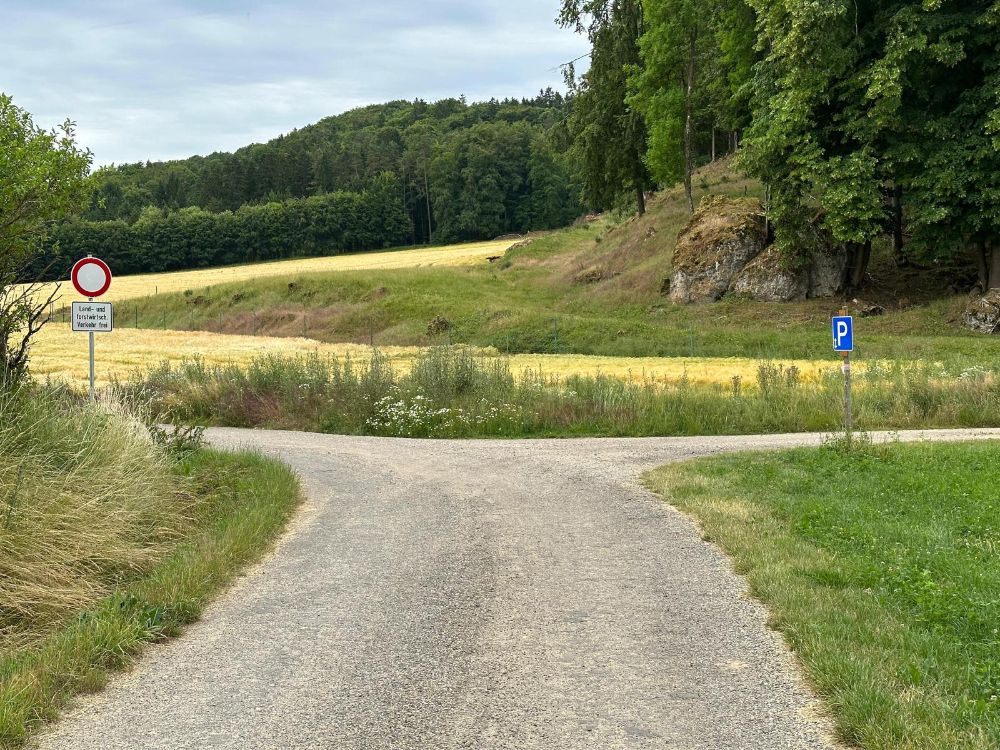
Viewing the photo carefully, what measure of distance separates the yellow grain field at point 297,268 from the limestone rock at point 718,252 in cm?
3513

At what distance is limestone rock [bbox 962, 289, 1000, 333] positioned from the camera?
31.0 m

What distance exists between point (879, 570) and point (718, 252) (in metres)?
36.3

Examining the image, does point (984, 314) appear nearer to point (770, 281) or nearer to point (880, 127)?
point (880, 127)

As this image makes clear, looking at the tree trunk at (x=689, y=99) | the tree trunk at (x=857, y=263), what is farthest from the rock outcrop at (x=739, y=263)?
the tree trunk at (x=689, y=99)

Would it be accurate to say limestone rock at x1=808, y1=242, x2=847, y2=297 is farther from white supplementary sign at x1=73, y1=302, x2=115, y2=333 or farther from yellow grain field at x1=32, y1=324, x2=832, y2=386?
white supplementary sign at x1=73, y1=302, x2=115, y2=333

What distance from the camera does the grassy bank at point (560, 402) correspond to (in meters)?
18.8

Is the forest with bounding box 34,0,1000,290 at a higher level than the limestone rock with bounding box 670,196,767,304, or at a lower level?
higher

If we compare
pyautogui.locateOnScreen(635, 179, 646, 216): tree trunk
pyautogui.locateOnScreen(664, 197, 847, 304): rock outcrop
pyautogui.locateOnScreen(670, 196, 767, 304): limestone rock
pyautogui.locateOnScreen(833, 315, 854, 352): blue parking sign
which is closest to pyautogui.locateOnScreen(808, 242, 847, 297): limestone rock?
pyautogui.locateOnScreen(664, 197, 847, 304): rock outcrop

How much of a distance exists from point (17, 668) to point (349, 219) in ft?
370

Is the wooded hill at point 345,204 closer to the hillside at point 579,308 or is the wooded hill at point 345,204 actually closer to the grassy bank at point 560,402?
the hillside at point 579,308

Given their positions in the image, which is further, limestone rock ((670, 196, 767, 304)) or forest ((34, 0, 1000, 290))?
limestone rock ((670, 196, 767, 304))

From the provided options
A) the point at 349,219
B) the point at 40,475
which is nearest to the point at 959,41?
the point at 40,475

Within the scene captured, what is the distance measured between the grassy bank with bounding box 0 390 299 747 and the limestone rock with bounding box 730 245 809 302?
31.3 m

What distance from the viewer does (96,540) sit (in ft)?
26.0
